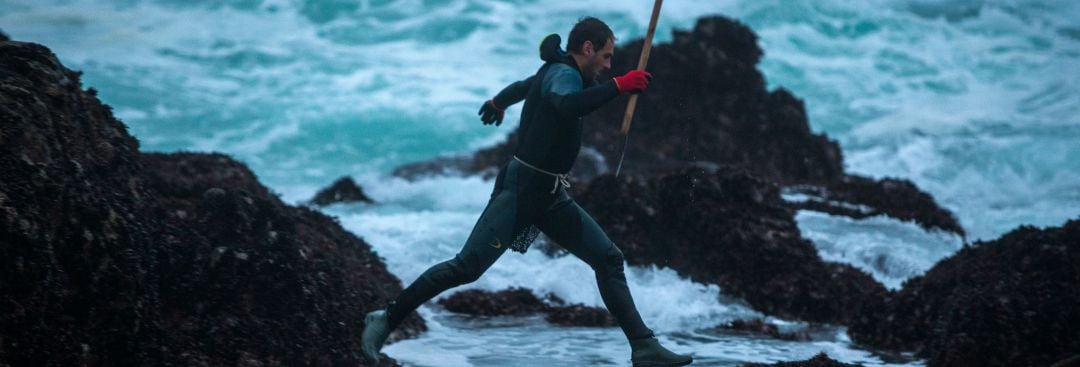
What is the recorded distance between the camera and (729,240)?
12.4 meters

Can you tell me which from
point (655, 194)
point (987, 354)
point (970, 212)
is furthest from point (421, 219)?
point (970, 212)

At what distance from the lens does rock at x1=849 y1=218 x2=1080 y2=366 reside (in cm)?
764

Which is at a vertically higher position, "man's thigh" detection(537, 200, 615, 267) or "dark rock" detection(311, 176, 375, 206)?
"dark rock" detection(311, 176, 375, 206)

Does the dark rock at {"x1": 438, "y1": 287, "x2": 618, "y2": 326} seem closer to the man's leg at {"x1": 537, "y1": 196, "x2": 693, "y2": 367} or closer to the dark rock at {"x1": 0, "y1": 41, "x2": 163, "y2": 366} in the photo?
the man's leg at {"x1": 537, "y1": 196, "x2": 693, "y2": 367}

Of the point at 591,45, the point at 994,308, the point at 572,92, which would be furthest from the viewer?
the point at 994,308

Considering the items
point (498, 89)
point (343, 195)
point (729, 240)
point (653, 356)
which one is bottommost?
point (653, 356)

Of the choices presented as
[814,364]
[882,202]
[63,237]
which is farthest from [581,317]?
[882,202]

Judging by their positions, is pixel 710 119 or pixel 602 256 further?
pixel 710 119

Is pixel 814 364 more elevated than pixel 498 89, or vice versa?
pixel 498 89

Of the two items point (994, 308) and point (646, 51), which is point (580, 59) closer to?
point (646, 51)

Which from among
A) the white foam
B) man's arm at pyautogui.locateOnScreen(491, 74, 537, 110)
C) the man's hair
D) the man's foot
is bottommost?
the man's foot

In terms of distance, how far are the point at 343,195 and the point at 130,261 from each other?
11756mm

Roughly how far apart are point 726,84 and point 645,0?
27603mm

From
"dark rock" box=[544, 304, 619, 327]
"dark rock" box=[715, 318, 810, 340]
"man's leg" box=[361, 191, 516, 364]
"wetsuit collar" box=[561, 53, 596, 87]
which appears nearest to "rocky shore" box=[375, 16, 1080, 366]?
"dark rock" box=[715, 318, 810, 340]
